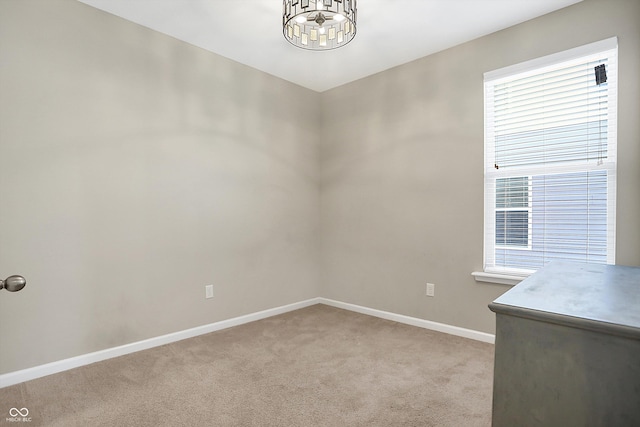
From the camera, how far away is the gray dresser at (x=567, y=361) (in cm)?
80

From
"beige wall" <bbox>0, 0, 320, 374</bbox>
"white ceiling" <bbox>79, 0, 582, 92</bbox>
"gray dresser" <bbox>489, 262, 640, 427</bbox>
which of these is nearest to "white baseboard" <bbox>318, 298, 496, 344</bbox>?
"beige wall" <bbox>0, 0, 320, 374</bbox>

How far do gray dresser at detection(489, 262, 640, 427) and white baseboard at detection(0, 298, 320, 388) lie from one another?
8.25ft

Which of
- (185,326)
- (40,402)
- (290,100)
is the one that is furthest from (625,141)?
(40,402)

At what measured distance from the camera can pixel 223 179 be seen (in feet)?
10.3

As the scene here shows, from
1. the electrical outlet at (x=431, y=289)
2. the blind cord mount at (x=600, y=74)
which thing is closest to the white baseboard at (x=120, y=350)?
the electrical outlet at (x=431, y=289)

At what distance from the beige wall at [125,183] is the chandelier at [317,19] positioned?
1.18 meters

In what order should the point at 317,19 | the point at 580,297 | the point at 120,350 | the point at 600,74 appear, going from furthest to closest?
the point at 120,350 < the point at 600,74 < the point at 317,19 < the point at 580,297

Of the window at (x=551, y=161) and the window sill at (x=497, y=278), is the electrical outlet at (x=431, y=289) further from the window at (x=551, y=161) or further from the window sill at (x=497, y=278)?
the window at (x=551, y=161)

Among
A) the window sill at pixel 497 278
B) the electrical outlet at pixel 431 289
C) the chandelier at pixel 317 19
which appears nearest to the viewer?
the chandelier at pixel 317 19

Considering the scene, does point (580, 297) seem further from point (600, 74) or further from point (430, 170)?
point (430, 170)

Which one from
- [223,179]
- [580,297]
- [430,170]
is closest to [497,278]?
[430,170]

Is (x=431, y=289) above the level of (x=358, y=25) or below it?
below

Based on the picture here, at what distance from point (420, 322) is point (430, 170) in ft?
4.64

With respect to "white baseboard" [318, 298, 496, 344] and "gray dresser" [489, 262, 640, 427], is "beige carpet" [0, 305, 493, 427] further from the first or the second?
"gray dresser" [489, 262, 640, 427]
